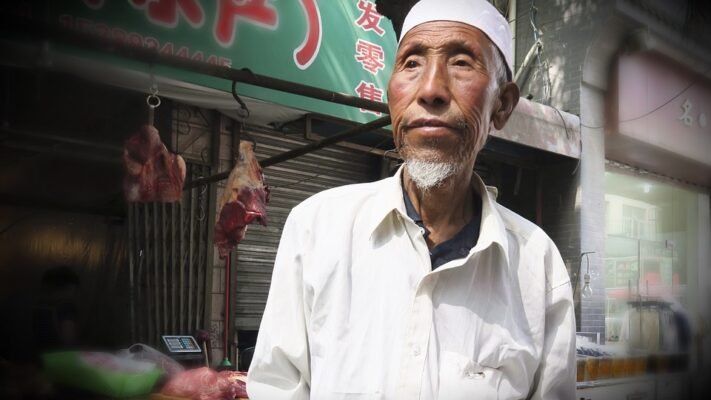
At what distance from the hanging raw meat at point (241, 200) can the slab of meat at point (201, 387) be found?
0.94 m

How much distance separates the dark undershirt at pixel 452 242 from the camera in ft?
5.34

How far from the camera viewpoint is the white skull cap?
1.62m

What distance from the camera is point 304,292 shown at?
1.53m

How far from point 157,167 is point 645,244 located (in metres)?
7.16

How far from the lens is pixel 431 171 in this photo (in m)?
1.59

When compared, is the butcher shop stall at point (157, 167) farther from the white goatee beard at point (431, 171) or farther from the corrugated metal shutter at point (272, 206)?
the white goatee beard at point (431, 171)

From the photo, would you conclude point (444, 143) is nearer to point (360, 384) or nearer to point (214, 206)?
point (360, 384)

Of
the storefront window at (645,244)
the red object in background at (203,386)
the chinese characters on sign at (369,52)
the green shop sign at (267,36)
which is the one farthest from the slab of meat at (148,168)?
the storefront window at (645,244)

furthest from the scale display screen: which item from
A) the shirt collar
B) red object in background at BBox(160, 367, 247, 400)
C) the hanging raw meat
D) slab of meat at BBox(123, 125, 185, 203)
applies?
the shirt collar

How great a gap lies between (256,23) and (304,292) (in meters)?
3.92

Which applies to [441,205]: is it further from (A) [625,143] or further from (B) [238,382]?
(A) [625,143]

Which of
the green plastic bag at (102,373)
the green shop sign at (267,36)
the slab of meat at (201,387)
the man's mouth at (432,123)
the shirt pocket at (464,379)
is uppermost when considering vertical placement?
the green shop sign at (267,36)

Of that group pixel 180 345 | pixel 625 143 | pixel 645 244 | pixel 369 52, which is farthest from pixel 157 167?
pixel 645 244

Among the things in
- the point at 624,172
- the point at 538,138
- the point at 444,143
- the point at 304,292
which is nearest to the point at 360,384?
the point at 304,292
